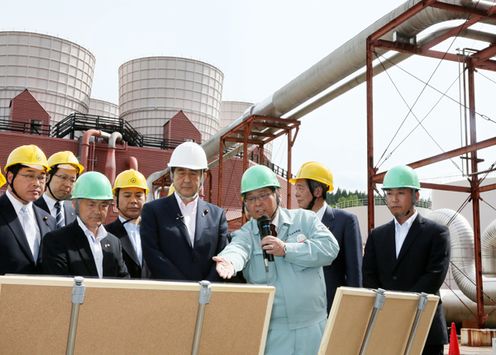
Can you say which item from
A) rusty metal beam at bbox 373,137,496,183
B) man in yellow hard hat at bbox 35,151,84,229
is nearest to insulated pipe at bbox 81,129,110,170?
rusty metal beam at bbox 373,137,496,183

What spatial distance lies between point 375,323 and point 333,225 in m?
1.54

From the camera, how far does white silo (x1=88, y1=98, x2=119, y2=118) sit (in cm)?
3803

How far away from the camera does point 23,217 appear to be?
13.0 ft

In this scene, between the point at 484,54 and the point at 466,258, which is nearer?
the point at 484,54

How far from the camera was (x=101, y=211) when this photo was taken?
3.85 metres

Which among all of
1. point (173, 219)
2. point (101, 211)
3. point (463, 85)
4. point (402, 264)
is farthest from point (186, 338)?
point (463, 85)

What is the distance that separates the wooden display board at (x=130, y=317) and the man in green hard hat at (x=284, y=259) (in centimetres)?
51

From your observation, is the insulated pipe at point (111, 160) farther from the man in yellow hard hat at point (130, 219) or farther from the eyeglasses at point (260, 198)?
the eyeglasses at point (260, 198)

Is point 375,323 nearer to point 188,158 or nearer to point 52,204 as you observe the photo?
point 188,158

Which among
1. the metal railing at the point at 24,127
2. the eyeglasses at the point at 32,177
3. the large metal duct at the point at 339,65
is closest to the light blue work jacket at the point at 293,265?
the eyeglasses at the point at 32,177

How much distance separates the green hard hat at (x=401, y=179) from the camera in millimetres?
4129

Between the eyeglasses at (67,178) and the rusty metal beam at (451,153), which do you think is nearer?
the eyeglasses at (67,178)

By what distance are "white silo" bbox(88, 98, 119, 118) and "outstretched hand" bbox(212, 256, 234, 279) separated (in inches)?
1444

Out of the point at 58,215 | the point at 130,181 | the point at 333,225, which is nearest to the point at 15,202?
the point at 58,215
